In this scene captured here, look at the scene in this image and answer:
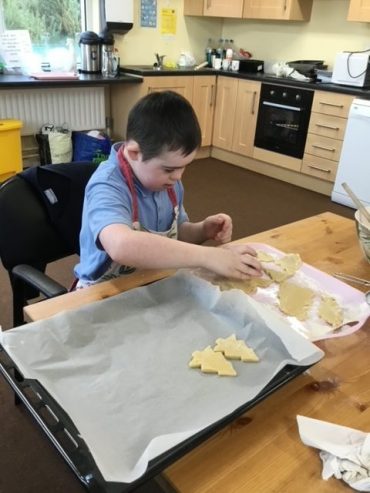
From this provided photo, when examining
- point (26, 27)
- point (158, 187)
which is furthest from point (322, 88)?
point (158, 187)

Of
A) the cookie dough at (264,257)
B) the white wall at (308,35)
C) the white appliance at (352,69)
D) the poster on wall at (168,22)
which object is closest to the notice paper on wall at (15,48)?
the poster on wall at (168,22)

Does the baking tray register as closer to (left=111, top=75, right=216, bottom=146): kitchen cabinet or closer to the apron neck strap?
the apron neck strap

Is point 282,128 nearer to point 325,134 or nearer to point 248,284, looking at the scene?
point 325,134

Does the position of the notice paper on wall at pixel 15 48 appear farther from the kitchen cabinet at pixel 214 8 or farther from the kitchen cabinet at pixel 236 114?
the kitchen cabinet at pixel 236 114

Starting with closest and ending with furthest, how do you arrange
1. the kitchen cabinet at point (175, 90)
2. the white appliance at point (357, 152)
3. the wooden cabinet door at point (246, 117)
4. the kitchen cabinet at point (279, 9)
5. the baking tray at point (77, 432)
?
the baking tray at point (77, 432) → the white appliance at point (357, 152) → the kitchen cabinet at point (279, 9) → the kitchen cabinet at point (175, 90) → the wooden cabinet door at point (246, 117)

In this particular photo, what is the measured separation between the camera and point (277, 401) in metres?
0.67

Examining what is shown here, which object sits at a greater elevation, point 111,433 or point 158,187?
point 158,187

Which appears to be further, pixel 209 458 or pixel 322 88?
pixel 322 88

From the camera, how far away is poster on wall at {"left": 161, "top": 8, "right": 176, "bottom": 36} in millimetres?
4383

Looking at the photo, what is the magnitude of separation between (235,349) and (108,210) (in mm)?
412

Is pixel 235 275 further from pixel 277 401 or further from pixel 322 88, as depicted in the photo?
pixel 322 88

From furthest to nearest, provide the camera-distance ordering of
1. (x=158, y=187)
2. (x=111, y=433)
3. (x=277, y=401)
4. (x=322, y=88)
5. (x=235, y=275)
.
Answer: (x=322, y=88) → (x=158, y=187) → (x=235, y=275) → (x=277, y=401) → (x=111, y=433)

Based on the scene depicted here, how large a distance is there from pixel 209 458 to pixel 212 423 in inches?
1.6

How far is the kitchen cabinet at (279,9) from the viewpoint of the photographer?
3883 millimetres
